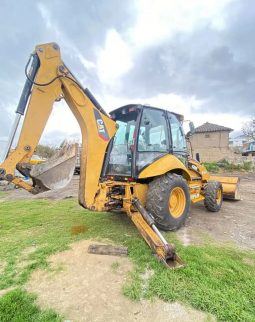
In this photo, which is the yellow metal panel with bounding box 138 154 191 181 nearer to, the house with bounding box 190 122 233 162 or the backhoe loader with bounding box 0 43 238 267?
the backhoe loader with bounding box 0 43 238 267

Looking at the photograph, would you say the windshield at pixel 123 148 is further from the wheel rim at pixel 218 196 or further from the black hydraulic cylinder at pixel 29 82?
the wheel rim at pixel 218 196

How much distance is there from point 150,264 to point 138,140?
214cm

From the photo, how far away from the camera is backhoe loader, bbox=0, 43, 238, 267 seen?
3.35m

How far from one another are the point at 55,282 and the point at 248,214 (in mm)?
5388

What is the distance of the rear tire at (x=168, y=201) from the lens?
4211 millimetres

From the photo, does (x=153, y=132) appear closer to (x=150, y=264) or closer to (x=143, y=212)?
(x=143, y=212)

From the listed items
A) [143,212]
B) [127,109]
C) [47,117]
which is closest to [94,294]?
[143,212]

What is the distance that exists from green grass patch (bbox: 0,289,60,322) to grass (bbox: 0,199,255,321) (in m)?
0.05

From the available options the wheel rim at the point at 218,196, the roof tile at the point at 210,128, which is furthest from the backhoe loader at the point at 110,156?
the roof tile at the point at 210,128

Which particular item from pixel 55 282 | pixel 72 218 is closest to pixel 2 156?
pixel 55 282

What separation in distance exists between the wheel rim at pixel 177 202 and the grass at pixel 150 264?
1.78ft

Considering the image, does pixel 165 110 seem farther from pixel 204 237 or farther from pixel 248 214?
pixel 248 214

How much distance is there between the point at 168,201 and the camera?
430 cm

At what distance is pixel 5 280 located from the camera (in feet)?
9.51
